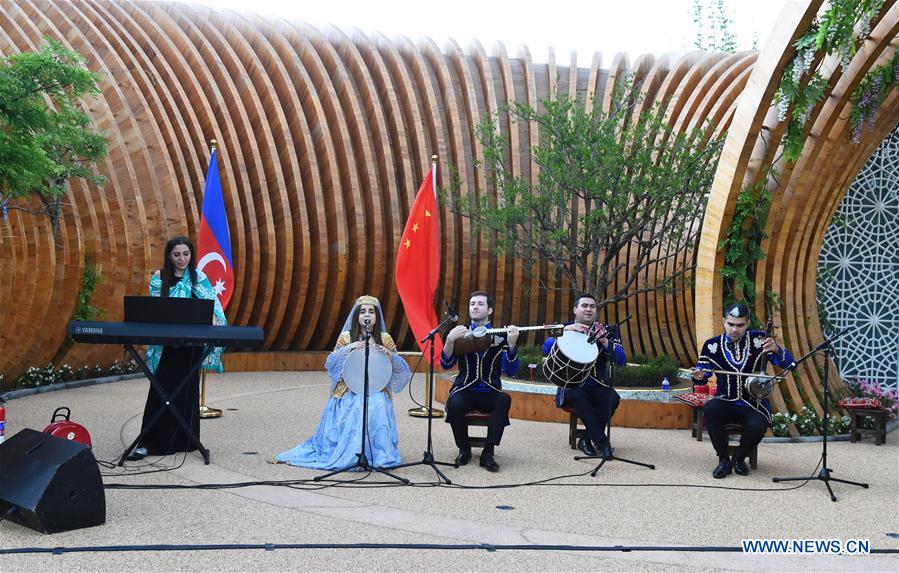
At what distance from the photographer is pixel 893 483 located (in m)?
6.14

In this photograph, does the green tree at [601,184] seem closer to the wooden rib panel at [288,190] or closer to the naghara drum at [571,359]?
the naghara drum at [571,359]

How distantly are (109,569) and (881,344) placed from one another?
8327mm

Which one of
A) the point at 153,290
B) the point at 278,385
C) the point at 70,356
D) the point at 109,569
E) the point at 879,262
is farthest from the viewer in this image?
the point at 278,385

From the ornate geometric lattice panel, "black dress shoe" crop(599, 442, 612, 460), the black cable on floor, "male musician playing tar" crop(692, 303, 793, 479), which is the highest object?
the ornate geometric lattice panel

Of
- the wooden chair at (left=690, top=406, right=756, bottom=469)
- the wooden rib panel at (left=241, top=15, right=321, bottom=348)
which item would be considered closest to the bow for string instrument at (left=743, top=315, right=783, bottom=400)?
the wooden chair at (left=690, top=406, right=756, bottom=469)

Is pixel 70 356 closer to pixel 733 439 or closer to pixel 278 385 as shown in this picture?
pixel 278 385

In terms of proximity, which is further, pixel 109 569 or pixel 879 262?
pixel 879 262

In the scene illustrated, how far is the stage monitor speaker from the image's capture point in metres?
4.14

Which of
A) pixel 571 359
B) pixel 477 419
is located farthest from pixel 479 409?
pixel 571 359

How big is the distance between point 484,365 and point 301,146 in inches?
314

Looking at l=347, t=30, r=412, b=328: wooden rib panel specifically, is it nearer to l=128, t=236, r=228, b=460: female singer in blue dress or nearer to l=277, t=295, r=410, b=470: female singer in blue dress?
l=128, t=236, r=228, b=460: female singer in blue dress

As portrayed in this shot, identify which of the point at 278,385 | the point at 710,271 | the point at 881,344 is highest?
the point at 710,271

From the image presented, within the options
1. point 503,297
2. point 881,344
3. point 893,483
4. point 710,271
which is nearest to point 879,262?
point 881,344

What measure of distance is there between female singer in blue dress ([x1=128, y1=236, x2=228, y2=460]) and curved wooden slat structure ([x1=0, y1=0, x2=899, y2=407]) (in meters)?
4.20
